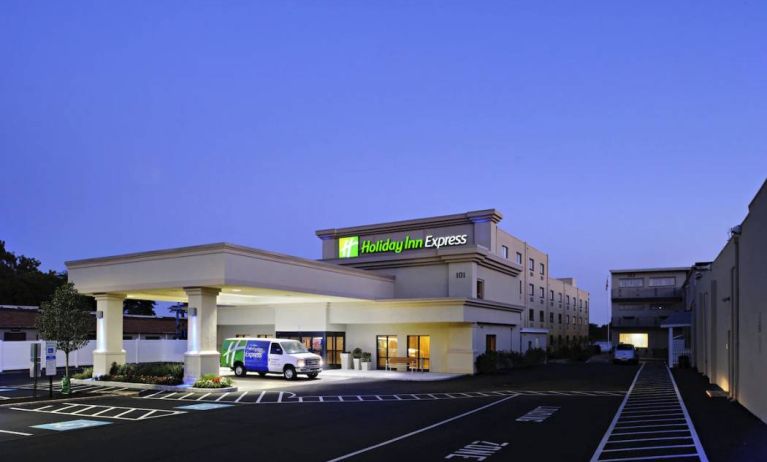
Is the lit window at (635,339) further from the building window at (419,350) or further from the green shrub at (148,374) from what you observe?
the green shrub at (148,374)

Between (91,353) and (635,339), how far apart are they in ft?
178

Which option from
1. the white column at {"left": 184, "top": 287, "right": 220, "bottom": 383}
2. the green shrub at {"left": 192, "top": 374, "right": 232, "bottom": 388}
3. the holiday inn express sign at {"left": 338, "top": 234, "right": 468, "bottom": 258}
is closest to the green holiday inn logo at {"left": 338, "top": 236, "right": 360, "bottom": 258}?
the holiday inn express sign at {"left": 338, "top": 234, "right": 468, "bottom": 258}

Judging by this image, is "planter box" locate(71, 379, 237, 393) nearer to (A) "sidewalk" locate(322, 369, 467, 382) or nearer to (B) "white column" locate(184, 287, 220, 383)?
(B) "white column" locate(184, 287, 220, 383)

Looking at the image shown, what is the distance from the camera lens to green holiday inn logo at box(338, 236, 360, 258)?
4544cm

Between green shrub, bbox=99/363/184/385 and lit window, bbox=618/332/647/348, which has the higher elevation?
green shrub, bbox=99/363/184/385

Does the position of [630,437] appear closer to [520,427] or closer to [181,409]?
[520,427]

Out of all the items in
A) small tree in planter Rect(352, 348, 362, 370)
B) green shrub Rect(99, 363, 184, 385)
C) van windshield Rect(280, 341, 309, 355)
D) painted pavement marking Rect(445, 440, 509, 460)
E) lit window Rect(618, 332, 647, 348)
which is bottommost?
lit window Rect(618, 332, 647, 348)

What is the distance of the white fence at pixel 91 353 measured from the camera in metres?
34.5

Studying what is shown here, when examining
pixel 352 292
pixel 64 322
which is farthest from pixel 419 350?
pixel 64 322

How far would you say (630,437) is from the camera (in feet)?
45.9

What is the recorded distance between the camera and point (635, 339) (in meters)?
69.6

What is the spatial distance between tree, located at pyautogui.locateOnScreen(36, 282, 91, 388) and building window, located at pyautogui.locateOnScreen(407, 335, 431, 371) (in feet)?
60.0

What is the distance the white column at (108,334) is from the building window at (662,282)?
57974 mm

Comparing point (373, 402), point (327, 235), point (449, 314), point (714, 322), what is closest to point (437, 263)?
point (449, 314)
